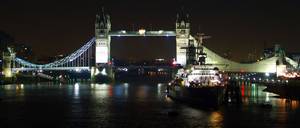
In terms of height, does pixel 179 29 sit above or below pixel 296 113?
above

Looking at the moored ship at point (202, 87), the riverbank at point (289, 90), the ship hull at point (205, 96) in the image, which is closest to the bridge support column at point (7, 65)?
the riverbank at point (289, 90)

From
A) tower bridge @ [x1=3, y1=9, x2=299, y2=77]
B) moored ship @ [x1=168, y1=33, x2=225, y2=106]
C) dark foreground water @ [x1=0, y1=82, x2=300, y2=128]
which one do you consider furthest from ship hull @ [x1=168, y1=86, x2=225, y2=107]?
tower bridge @ [x1=3, y1=9, x2=299, y2=77]

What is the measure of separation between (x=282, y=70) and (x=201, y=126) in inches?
2334

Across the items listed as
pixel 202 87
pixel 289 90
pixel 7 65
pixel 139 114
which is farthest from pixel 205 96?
pixel 7 65

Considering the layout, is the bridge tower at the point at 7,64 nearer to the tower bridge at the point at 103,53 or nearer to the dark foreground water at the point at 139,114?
the tower bridge at the point at 103,53

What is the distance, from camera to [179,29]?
148375 millimetres

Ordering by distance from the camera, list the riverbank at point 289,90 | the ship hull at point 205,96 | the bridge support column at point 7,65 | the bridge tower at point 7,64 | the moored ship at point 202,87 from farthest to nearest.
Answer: the bridge tower at point 7,64, the bridge support column at point 7,65, the riverbank at point 289,90, the moored ship at point 202,87, the ship hull at point 205,96

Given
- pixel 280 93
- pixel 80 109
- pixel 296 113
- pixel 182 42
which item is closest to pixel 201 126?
pixel 296 113

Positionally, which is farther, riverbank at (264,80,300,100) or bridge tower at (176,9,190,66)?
bridge tower at (176,9,190,66)

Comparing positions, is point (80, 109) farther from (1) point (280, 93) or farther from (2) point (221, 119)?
(1) point (280, 93)

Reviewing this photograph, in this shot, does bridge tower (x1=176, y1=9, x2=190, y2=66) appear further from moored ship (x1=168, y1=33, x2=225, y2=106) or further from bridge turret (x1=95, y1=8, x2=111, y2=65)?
moored ship (x1=168, y1=33, x2=225, y2=106)

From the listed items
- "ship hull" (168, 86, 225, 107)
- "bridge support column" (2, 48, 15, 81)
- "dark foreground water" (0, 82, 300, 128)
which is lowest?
"dark foreground water" (0, 82, 300, 128)

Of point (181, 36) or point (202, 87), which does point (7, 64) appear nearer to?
point (181, 36)

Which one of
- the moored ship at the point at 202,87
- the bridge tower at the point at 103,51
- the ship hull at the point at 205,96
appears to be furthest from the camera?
the bridge tower at the point at 103,51
